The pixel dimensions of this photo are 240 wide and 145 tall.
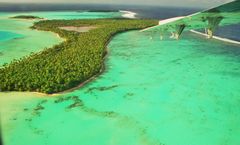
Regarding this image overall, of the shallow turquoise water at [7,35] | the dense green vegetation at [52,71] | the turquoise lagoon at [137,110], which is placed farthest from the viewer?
the shallow turquoise water at [7,35]

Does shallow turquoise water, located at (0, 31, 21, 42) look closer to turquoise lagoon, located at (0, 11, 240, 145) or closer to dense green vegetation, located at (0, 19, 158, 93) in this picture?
dense green vegetation, located at (0, 19, 158, 93)

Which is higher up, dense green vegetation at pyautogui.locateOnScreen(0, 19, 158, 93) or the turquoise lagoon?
dense green vegetation at pyautogui.locateOnScreen(0, 19, 158, 93)

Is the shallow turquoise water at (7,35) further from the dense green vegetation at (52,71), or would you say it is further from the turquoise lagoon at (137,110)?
the turquoise lagoon at (137,110)

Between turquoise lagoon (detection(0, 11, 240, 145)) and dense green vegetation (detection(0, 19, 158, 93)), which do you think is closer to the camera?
turquoise lagoon (detection(0, 11, 240, 145))

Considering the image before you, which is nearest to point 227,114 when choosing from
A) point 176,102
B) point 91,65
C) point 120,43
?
point 176,102

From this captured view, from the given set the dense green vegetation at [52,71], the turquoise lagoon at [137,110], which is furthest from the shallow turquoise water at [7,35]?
the turquoise lagoon at [137,110]

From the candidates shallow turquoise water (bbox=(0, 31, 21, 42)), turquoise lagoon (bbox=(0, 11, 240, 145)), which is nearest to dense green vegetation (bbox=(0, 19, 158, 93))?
turquoise lagoon (bbox=(0, 11, 240, 145))

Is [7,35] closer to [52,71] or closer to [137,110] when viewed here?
[52,71]

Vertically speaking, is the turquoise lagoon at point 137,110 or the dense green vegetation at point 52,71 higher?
the dense green vegetation at point 52,71
